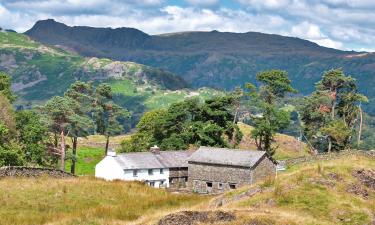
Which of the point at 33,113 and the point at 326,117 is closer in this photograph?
the point at 33,113

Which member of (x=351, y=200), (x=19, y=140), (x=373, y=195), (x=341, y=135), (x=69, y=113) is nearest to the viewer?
(x=351, y=200)

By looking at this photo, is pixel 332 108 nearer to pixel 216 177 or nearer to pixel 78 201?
pixel 216 177

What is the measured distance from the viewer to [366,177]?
4447 centimetres

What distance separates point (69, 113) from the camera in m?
81.9

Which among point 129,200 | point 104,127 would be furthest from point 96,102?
point 129,200

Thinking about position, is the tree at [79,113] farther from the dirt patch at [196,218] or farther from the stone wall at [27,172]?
the dirt patch at [196,218]

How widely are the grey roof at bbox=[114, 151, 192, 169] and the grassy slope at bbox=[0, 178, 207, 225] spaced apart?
38890 mm

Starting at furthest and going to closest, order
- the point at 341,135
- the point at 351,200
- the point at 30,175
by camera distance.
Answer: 1. the point at 341,135
2. the point at 30,175
3. the point at 351,200

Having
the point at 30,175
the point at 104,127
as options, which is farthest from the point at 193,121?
the point at 30,175

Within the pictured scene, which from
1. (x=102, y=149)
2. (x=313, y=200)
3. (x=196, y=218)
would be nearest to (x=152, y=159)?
(x=313, y=200)

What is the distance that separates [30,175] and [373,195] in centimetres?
3009

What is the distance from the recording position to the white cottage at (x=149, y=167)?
8800 cm

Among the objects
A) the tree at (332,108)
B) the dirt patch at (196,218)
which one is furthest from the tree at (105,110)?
the dirt patch at (196,218)

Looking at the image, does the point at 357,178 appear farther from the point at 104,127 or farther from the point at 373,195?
the point at 104,127
